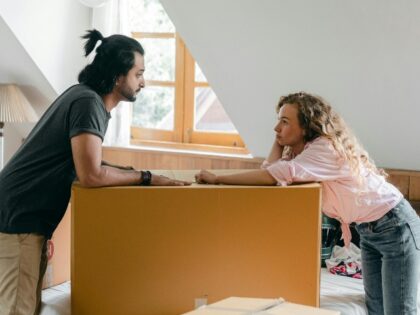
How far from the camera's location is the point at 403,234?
2.10 m

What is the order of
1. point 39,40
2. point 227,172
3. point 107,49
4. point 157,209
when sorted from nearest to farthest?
point 157,209, point 107,49, point 227,172, point 39,40

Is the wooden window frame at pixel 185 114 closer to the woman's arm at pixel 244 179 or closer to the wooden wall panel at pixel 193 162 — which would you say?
the wooden wall panel at pixel 193 162

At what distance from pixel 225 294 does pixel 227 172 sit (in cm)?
44

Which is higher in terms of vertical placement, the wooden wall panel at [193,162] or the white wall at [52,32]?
the white wall at [52,32]

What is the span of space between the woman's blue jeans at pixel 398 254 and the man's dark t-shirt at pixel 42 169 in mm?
934

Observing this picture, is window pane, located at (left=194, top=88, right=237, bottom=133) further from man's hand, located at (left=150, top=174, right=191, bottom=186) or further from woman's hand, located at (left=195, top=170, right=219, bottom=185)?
man's hand, located at (left=150, top=174, right=191, bottom=186)

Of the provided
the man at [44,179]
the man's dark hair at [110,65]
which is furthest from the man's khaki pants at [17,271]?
the man's dark hair at [110,65]

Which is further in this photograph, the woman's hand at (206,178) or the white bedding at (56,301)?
the white bedding at (56,301)

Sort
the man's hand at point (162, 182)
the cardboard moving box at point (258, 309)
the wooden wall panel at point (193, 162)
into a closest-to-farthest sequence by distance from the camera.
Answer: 1. the cardboard moving box at point (258, 309)
2. the man's hand at point (162, 182)
3. the wooden wall panel at point (193, 162)

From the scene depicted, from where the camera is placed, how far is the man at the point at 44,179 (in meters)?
1.83

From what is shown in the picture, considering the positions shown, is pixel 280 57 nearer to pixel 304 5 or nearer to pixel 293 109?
pixel 304 5

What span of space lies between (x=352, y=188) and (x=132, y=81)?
2.45ft

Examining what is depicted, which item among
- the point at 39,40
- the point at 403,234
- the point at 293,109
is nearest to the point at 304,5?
the point at 293,109

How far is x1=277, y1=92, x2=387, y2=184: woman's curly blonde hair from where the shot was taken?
2.05 meters
